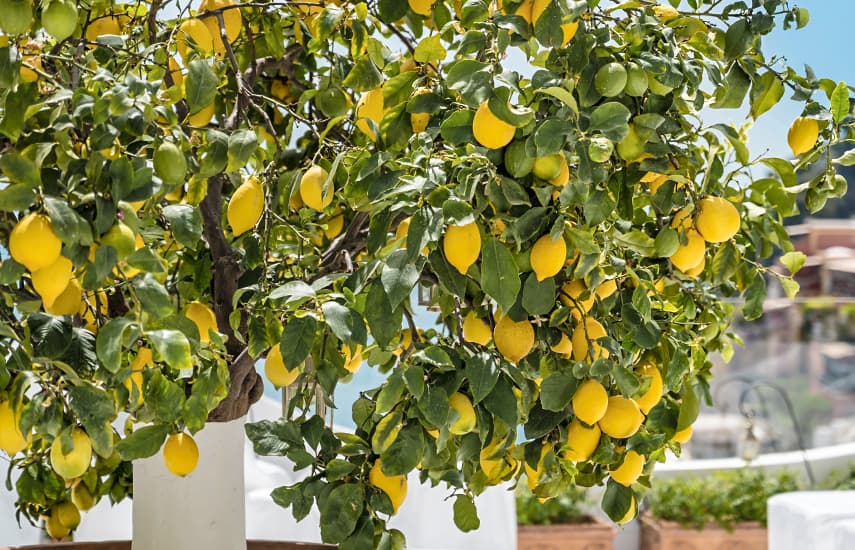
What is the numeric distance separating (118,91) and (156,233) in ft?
0.58

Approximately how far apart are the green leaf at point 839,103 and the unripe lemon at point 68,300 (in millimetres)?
534

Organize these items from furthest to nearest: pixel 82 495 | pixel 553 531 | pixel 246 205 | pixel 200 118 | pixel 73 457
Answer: pixel 553 531 < pixel 82 495 < pixel 200 118 < pixel 246 205 < pixel 73 457

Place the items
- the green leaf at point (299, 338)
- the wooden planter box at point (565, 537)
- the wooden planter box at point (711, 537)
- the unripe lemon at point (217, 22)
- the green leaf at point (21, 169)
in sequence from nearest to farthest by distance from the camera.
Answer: the green leaf at point (21, 169) < the green leaf at point (299, 338) < the unripe lemon at point (217, 22) < the wooden planter box at point (565, 537) < the wooden planter box at point (711, 537)

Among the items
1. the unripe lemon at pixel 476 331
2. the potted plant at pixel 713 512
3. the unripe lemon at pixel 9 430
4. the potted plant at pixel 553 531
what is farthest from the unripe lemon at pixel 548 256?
the potted plant at pixel 713 512

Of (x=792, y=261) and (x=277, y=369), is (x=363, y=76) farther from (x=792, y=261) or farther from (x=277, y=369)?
(x=792, y=261)

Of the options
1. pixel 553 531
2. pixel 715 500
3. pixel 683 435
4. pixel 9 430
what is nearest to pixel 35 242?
pixel 9 430

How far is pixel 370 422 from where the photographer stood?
653 mm

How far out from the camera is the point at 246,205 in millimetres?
689

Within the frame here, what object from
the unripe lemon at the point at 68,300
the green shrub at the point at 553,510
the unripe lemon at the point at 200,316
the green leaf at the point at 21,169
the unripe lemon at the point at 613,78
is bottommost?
the green shrub at the point at 553,510

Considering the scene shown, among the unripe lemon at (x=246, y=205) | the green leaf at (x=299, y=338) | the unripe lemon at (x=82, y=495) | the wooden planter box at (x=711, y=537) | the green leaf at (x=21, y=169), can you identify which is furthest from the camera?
the wooden planter box at (x=711, y=537)

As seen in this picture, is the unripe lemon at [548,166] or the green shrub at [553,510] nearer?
the unripe lemon at [548,166]

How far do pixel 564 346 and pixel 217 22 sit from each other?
0.40m

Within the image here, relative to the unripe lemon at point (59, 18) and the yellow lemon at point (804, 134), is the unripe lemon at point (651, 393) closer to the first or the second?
the yellow lemon at point (804, 134)

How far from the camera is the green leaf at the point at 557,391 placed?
604 millimetres
